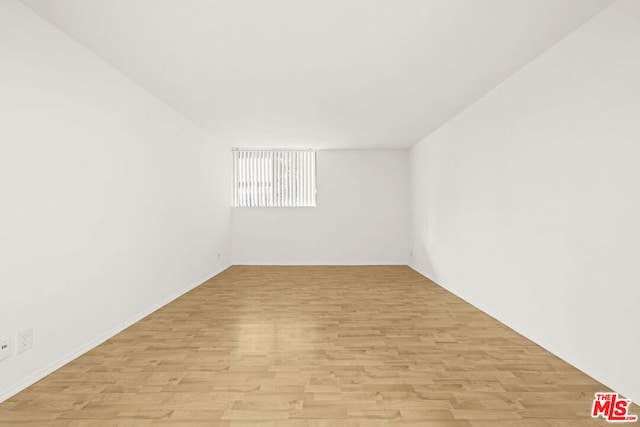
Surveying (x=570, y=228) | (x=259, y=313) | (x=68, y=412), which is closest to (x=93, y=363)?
(x=68, y=412)

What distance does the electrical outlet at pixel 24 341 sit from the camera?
2193 mm

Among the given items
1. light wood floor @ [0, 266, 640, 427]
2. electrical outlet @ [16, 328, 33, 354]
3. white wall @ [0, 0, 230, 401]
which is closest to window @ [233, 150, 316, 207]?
white wall @ [0, 0, 230, 401]

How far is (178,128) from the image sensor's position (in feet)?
15.7

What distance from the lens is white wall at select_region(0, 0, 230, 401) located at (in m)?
2.18

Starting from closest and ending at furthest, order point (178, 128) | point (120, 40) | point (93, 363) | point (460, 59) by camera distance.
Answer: point (93, 363)
point (120, 40)
point (460, 59)
point (178, 128)

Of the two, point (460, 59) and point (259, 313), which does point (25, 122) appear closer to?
point (259, 313)

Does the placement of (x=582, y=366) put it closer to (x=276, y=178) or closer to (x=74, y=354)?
(x=74, y=354)

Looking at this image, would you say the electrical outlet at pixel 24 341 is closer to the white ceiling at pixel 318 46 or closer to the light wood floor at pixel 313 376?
the light wood floor at pixel 313 376

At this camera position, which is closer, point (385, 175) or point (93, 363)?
point (93, 363)

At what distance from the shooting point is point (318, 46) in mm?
2830

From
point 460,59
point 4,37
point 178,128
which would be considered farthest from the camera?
point 178,128

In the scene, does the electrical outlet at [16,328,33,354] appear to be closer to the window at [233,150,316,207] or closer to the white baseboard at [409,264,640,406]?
the white baseboard at [409,264,640,406]

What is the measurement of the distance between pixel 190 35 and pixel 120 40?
2.09 feet

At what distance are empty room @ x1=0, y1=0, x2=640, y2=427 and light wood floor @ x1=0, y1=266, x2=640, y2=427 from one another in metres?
0.02
